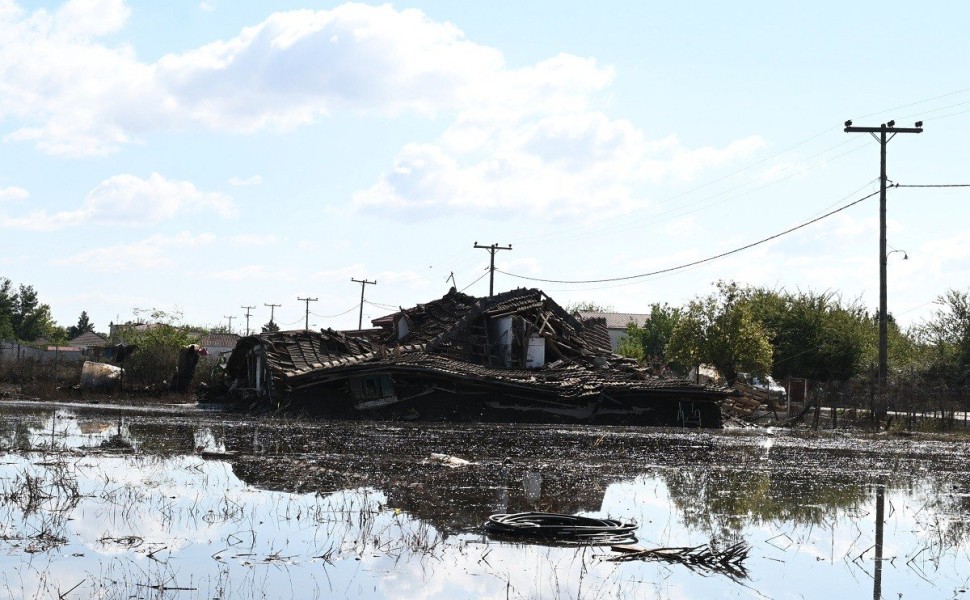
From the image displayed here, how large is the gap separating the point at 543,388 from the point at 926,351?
24.8m

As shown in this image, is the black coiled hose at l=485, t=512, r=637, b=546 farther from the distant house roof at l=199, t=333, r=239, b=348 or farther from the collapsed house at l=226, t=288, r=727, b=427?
the distant house roof at l=199, t=333, r=239, b=348

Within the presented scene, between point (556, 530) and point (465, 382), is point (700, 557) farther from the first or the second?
point (465, 382)

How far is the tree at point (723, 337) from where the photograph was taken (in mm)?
48812

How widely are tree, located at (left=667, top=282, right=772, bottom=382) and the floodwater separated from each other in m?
24.7

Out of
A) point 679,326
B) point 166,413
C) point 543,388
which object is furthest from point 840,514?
point 679,326

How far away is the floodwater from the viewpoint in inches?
362

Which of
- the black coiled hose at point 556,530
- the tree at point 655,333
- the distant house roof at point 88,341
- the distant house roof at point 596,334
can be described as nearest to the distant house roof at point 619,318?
the tree at point 655,333

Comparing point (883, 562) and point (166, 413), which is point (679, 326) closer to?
point (166, 413)

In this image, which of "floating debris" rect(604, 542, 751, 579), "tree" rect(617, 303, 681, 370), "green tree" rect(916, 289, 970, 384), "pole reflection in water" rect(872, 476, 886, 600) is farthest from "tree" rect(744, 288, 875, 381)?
"floating debris" rect(604, 542, 751, 579)

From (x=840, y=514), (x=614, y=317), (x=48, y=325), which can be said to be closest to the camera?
(x=840, y=514)

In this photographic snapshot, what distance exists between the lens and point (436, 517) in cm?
1249

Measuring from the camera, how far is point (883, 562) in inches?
427

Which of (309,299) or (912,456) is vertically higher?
(309,299)

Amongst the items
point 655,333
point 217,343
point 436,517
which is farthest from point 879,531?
point 217,343
